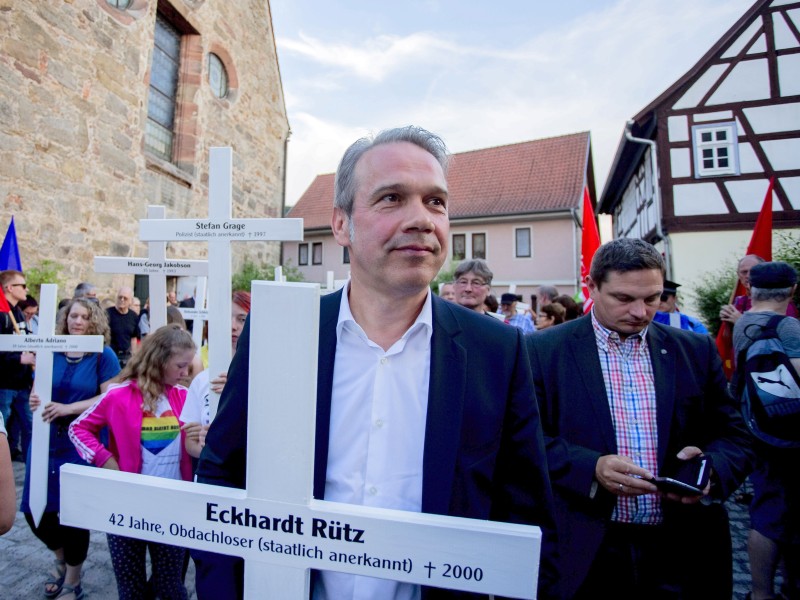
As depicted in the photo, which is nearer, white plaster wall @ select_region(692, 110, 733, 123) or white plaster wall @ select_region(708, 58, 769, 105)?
white plaster wall @ select_region(708, 58, 769, 105)

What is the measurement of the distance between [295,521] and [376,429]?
0.32m

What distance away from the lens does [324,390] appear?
124cm

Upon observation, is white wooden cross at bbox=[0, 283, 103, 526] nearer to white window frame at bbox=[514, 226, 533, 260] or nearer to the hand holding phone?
the hand holding phone

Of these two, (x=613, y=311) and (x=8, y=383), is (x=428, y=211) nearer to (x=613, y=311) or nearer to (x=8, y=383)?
(x=613, y=311)

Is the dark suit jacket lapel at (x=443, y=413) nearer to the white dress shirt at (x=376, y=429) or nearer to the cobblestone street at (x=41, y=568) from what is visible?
the white dress shirt at (x=376, y=429)

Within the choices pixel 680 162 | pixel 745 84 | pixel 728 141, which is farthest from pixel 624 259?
pixel 745 84

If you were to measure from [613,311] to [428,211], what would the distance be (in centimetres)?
121

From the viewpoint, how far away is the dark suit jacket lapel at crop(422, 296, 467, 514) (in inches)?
43.9

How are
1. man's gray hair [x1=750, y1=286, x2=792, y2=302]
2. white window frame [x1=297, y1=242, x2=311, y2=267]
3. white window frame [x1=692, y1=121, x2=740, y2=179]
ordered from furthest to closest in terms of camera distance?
white window frame [x1=297, y1=242, x2=311, y2=267], white window frame [x1=692, y1=121, x2=740, y2=179], man's gray hair [x1=750, y1=286, x2=792, y2=302]

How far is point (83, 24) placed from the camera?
797 centimetres

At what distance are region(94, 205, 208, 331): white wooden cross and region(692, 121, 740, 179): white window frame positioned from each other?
43.7 feet

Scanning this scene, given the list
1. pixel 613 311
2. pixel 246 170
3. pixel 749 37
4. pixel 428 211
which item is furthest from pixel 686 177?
pixel 428 211

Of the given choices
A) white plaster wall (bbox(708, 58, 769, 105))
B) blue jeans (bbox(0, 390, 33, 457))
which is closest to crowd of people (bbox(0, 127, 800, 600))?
blue jeans (bbox(0, 390, 33, 457))

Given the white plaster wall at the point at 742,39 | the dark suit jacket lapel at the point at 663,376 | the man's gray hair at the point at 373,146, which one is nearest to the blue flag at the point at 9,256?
the man's gray hair at the point at 373,146
